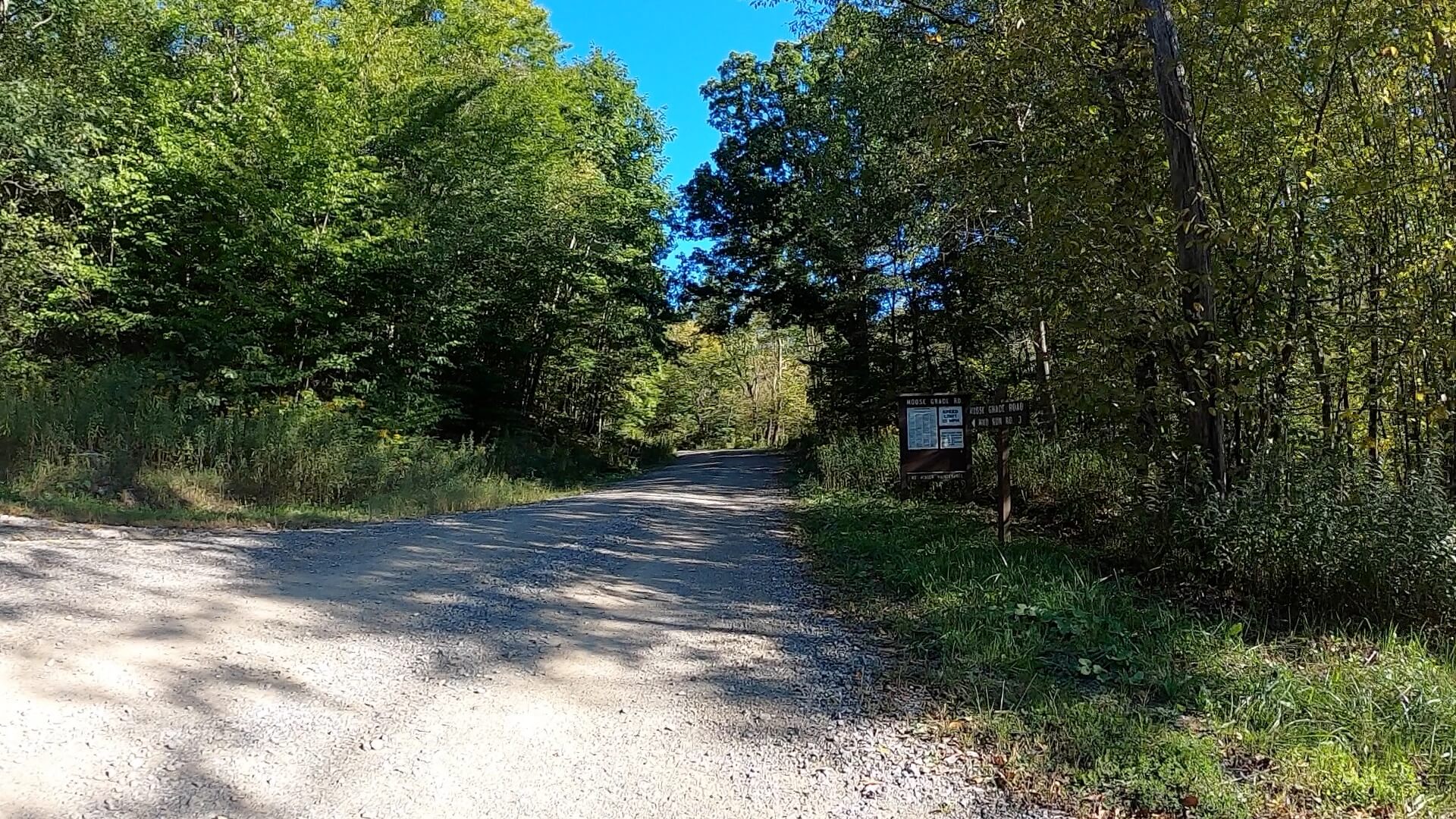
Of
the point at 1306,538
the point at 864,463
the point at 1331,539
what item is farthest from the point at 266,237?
the point at 1331,539

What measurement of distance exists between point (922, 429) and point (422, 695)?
7.45 meters

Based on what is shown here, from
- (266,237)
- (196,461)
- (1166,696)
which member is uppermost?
(266,237)

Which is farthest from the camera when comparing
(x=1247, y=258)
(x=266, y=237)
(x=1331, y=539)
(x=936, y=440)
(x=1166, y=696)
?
(x=266, y=237)

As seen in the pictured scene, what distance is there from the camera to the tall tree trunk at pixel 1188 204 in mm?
5891

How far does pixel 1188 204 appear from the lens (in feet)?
19.2

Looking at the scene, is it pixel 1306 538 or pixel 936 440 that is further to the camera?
pixel 936 440

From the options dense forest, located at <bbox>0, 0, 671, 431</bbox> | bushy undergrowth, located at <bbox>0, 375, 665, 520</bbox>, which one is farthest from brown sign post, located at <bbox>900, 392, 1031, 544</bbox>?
dense forest, located at <bbox>0, 0, 671, 431</bbox>

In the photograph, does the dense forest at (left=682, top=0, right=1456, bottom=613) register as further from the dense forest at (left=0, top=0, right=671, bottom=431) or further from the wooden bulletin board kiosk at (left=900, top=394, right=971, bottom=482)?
the dense forest at (left=0, top=0, right=671, bottom=431)

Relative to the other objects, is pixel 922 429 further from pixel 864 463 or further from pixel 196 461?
pixel 196 461

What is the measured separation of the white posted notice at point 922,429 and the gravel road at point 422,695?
401cm

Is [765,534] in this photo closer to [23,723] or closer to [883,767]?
[883,767]

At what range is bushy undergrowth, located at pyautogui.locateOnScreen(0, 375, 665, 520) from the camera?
8867 millimetres

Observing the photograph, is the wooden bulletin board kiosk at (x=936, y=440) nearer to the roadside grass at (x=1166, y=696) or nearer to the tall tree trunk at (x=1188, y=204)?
the roadside grass at (x=1166, y=696)

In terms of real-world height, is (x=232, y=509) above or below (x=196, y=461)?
below
